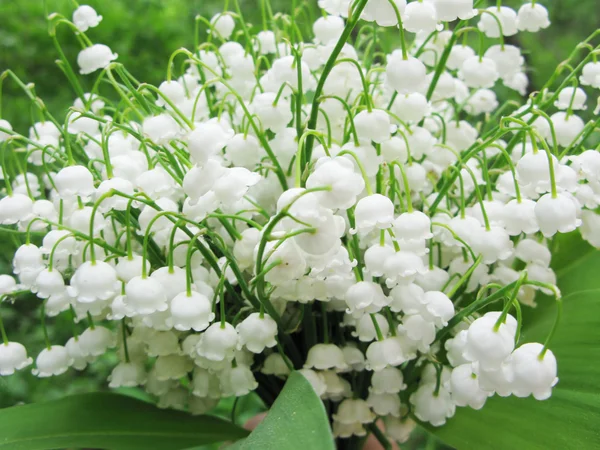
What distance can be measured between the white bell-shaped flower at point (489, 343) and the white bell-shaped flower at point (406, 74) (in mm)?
178

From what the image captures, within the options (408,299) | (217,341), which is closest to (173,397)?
(217,341)

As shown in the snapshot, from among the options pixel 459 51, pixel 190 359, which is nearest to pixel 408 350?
pixel 190 359

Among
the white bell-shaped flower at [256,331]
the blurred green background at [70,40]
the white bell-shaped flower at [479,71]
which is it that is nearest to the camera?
the white bell-shaped flower at [256,331]

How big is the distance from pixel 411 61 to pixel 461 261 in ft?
0.60

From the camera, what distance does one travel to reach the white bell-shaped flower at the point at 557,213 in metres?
0.43

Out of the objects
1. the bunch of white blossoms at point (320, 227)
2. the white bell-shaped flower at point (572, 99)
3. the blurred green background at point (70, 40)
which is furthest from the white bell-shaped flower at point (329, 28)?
the blurred green background at point (70, 40)

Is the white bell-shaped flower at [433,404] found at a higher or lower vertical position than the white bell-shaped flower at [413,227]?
lower

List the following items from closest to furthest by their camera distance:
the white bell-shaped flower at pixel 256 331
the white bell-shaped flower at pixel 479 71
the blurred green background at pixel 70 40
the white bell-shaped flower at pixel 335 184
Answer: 1. the white bell-shaped flower at pixel 335 184
2. the white bell-shaped flower at pixel 256 331
3. the white bell-shaped flower at pixel 479 71
4. the blurred green background at pixel 70 40

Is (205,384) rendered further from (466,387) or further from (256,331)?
(466,387)

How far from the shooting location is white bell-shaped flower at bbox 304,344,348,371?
0.53 m

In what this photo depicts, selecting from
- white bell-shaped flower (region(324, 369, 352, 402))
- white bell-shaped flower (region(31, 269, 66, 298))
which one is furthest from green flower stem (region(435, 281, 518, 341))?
white bell-shaped flower (region(31, 269, 66, 298))

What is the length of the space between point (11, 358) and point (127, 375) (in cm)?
11

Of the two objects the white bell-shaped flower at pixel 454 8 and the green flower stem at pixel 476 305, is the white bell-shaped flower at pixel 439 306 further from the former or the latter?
the white bell-shaped flower at pixel 454 8

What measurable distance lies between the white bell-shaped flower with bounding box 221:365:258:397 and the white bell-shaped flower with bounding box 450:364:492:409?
0.17m
